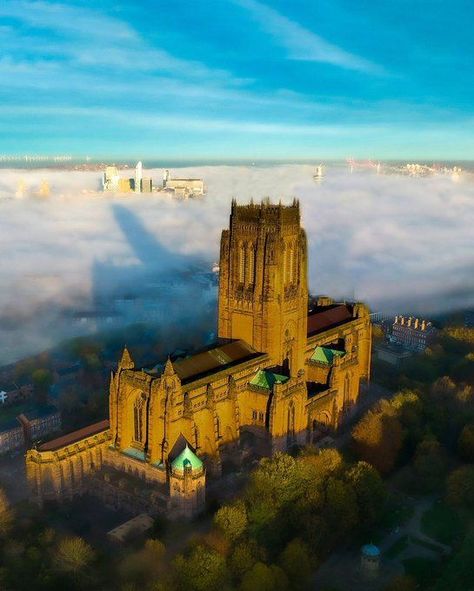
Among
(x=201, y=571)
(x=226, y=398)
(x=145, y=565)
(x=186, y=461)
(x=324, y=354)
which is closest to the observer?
(x=201, y=571)

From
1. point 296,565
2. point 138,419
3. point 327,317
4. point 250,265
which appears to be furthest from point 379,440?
point 138,419

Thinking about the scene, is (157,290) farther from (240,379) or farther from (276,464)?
(276,464)

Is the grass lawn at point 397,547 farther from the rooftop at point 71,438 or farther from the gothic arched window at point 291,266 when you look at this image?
the rooftop at point 71,438

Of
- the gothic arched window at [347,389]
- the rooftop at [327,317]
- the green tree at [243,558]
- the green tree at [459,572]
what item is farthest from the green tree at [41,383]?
the green tree at [459,572]

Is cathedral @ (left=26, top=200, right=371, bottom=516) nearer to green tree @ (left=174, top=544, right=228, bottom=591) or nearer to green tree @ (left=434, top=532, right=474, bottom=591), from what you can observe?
green tree @ (left=174, top=544, right=228, bottom=591)

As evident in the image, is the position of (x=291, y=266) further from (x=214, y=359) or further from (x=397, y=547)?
(x=397, y=547)
